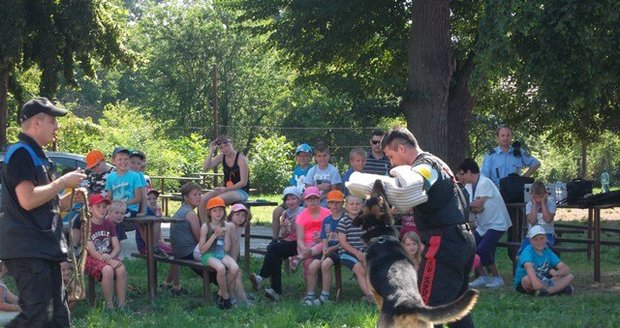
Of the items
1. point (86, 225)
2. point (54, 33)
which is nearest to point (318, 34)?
point (54, 33)

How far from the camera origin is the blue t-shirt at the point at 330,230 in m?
10.0

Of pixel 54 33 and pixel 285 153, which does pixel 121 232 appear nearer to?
pixel 54 33

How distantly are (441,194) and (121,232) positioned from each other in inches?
210

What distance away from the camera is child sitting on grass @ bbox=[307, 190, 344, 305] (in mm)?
9742

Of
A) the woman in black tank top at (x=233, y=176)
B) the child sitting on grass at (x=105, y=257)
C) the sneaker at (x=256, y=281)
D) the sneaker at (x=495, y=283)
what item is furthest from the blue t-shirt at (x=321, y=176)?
the child sitting on grass at (x=105, y=257)

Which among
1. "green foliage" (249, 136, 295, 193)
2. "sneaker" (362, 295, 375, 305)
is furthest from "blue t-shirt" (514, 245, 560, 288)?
"green foliage" (249, 136, 295, 193)

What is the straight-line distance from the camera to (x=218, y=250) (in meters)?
9.80

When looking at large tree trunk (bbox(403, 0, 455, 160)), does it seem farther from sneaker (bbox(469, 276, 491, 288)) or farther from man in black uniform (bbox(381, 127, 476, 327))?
man in black uniform (bbox(381, 127, 476, 327))

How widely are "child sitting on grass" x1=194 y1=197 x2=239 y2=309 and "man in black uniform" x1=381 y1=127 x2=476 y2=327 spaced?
370 cm

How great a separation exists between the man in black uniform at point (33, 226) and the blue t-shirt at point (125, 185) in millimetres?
4802

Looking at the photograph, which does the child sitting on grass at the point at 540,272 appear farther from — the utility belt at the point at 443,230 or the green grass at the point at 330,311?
the utility belt at the point at 443,230

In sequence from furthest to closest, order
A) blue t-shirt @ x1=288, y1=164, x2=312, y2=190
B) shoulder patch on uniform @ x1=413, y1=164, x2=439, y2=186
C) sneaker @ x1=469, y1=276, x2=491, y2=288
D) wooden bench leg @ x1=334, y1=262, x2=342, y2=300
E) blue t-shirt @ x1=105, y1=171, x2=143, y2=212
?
blue t-shirt @ x1=288, y1=164, x2=312, y2=190
blue t-shirt @ x1=105, y1=171, x2=143, y2=212
sneaker @ x1=469, y1=276, x2=491, y2=288
wooden bench leg @ x1=334, y1=262, x2=342, y2=300
shoulder patch on uniform @ x1=413, y1=164, x2=439, y2=186

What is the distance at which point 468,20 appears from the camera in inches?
768

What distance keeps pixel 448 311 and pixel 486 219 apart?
6044 mm
